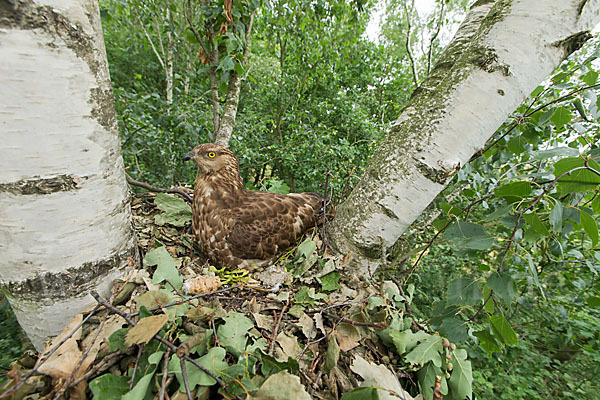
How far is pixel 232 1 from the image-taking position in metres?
2.44

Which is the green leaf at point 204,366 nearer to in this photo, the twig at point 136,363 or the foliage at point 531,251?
the twig at point 136,363

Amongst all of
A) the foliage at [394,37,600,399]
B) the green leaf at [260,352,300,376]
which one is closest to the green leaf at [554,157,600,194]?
the foliage at [394,37,600,399]

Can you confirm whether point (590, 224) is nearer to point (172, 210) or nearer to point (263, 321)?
point (263, 321)

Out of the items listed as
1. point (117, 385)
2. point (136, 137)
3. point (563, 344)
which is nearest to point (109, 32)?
point (136, 137)

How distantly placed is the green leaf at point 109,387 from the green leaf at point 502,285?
1384 mm

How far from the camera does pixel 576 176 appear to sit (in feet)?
3.17

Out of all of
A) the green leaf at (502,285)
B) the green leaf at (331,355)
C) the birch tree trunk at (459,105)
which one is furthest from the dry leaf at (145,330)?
the green leaf at (502,285)

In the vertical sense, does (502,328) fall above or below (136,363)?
above

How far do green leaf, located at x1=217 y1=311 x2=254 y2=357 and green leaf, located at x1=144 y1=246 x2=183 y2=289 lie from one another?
1.25 feet

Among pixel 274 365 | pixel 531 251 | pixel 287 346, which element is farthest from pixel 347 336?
pixel 531 251

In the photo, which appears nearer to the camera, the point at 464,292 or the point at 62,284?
the point at 62,284

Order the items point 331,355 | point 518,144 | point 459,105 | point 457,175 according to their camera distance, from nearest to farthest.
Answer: point 331,355 < point 459,105 < point 518,144 < point 457,175

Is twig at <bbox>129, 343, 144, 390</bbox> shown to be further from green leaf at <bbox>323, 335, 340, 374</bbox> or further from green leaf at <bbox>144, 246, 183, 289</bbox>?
green leaf at <bbox>323, 335, 340, 374</bbox>

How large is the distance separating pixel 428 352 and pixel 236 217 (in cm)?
154
